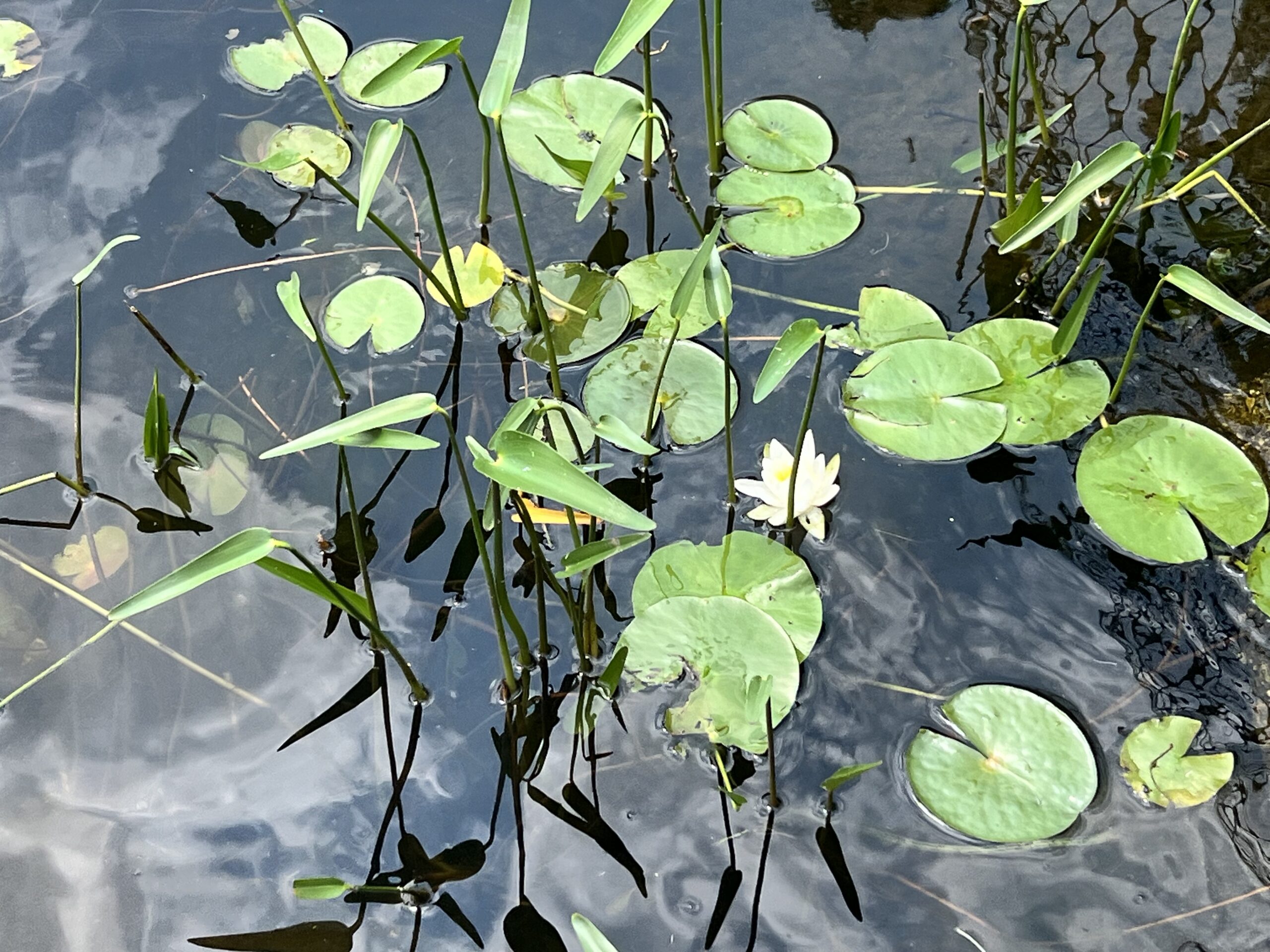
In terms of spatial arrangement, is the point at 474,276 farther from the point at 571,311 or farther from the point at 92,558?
the point at 92,558

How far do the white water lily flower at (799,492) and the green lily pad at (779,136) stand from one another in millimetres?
680

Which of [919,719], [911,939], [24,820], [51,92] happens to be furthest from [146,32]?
[911,939]

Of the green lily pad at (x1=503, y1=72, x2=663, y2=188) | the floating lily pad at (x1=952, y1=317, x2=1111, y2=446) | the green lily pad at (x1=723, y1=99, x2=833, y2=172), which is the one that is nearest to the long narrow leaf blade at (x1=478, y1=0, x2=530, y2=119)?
the green lily pad at (x1=503, y1=72, x2=663, y2=188)

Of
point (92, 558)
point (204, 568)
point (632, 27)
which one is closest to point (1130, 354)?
point (632, 27)

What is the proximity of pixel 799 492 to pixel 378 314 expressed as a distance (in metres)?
0.82

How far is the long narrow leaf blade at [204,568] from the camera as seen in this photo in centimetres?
104

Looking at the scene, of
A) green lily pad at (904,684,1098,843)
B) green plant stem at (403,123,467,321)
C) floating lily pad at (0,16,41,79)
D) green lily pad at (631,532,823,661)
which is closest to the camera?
green lily pad at (904,684,1098,843)

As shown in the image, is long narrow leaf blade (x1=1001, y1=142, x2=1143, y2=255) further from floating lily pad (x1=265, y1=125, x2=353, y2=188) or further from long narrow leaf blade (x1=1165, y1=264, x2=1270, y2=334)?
floating lily pad (x1=265, y1=125, x2=353, y2=188)

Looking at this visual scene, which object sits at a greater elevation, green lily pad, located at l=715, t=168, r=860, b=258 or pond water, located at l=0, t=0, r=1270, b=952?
green lily pad, located at l=715, t=168, r=860, b=258

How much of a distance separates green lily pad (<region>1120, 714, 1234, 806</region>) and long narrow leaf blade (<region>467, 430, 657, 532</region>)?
807mm

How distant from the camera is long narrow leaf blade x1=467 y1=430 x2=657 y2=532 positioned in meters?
1.05

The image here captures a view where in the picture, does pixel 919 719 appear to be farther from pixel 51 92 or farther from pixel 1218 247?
pixel 51 92

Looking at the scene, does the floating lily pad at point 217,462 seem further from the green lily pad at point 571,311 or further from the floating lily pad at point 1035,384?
the floating lily pad at point 1035,384

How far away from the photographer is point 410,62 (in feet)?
4.58
